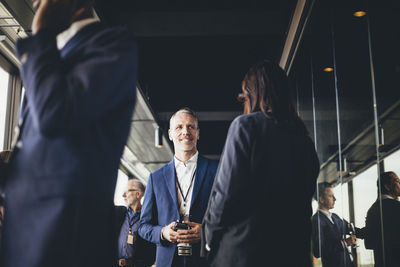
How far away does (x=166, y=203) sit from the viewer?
8.11 feet

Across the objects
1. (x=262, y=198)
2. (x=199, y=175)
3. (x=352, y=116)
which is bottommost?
(x=262, y=198)

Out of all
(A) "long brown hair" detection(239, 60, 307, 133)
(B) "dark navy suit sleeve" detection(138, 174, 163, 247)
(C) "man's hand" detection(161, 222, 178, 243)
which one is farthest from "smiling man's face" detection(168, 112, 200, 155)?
(A) "long brown hair" detection(239, 60, 307, 133)

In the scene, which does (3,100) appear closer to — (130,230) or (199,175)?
(130,230)

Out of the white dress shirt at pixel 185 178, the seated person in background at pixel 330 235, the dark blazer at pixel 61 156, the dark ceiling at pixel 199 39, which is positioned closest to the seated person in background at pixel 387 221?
the seated person in background at pixel 330 235

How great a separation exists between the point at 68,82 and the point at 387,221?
170 cm

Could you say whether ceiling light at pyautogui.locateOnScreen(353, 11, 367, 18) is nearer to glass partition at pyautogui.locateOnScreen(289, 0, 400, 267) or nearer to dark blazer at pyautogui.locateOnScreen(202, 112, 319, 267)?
glass partition at pyautogui.locateOnScreen(289, 0, 400, 267)

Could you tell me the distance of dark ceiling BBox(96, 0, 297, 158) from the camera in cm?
555

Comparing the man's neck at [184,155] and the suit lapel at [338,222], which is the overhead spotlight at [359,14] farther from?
the suit lapel at [338,222]

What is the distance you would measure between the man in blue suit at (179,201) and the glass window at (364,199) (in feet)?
2.79

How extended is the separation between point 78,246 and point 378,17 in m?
1.99

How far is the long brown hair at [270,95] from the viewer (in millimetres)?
1676

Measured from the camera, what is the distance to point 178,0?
5391 millimetres

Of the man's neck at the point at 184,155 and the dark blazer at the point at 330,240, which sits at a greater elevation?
the man's neck at the point at 184,155

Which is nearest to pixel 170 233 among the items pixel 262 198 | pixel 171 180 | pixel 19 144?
pixel 171 180
